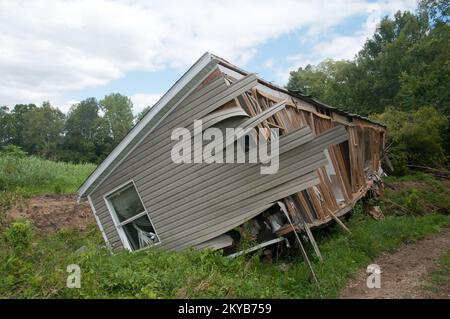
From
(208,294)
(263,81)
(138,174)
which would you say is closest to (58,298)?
(208,294)

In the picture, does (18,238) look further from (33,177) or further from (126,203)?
(33,177)

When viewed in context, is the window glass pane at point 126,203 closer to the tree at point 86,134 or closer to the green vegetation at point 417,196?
the green vegetation at point 417,196

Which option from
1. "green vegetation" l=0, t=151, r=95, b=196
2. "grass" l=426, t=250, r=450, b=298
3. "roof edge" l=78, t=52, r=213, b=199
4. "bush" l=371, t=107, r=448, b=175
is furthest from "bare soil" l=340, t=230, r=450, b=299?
"green vegetation" l=0, t=151, r=95, b=196

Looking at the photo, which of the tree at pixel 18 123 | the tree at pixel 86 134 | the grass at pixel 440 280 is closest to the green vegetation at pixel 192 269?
the grass at pixel 440 280

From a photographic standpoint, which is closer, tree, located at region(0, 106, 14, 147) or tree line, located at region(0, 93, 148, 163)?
tree line, located at region(0, 93, 148, 163)

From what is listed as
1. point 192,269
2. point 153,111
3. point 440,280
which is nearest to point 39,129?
point 153,111

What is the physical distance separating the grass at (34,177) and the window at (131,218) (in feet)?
41.9

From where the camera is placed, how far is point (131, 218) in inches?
387

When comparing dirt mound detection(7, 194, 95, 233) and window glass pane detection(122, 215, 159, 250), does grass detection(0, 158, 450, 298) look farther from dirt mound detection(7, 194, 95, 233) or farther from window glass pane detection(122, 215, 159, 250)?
dirt mound detection(7, 194, 95, 233)

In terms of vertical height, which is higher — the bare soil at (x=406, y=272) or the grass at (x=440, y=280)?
the bare soil at (x=406, y=272)

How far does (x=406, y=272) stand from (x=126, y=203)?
6.85 meters

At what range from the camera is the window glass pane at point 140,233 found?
973 centimetres

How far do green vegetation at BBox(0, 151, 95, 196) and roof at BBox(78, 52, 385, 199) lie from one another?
41.0 ft

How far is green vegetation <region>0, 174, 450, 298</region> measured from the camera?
19.3ft
